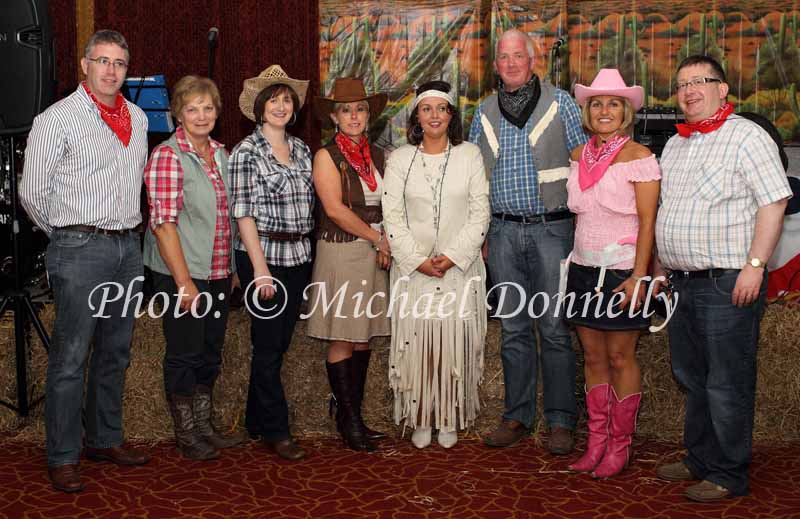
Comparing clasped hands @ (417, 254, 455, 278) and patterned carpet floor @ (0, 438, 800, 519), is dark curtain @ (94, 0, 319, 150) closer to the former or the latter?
clasped hands @ (417, 254, 455, 278)

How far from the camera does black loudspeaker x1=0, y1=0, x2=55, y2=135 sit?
137 inches

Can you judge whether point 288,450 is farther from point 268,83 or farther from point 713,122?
point 713,122

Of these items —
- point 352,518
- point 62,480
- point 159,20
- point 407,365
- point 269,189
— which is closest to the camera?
point 352,518

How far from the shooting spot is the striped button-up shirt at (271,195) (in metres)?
3.36

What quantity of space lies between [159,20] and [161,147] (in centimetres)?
351

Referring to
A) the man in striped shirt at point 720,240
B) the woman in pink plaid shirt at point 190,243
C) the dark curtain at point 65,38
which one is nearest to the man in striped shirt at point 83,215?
the woman in pink plaid shirt at point 190,243

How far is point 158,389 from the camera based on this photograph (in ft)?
12.7

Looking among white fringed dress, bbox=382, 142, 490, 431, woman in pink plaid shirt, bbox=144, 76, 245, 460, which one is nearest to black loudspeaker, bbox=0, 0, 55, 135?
woman in pink plaid shirt, bbox=144, 76, 245, 460

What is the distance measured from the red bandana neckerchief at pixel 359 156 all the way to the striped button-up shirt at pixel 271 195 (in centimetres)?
18

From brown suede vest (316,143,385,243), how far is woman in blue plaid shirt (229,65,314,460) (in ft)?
0.22

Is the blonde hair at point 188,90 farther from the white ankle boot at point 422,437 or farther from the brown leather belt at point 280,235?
the white ankle boot at point 422,437

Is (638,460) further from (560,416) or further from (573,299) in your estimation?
(573,299)

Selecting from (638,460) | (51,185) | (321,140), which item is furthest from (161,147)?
(321,140)

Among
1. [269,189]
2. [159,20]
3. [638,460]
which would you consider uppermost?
[159,20]
